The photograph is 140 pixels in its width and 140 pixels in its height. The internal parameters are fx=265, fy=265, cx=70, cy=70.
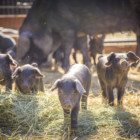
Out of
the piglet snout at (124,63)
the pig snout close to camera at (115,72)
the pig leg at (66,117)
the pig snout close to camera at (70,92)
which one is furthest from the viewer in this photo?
the pig snout close to camera at (115,72)

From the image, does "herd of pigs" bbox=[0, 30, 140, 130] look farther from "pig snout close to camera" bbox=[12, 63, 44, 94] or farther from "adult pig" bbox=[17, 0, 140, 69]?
"adult pig" bbox=[17, 0, 140, 69]

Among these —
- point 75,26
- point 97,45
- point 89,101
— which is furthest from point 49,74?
point 89,101

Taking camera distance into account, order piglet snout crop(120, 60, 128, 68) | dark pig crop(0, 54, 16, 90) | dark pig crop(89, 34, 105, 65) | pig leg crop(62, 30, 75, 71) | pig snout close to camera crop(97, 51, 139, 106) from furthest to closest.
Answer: dark pig crop(89, 34, 105, 65), pig leg crop(62, 30, 75, 71), dark pig crop(0, 54, 16, 90), pig snout close to camera crop(97, 51, 139, 106), piglet snout crop(120, 60, 128, 68)

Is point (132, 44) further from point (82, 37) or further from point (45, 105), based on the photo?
point (45, 105)

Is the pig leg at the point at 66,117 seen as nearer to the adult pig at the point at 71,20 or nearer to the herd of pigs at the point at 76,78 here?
the herd of pigs at the point at 76,78

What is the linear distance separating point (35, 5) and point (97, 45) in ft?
7.30

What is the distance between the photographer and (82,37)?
7.98m

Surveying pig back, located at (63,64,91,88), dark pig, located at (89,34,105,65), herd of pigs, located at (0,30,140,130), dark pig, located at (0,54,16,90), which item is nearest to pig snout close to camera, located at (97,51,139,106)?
herd of pigs, located at (0,30,140,130)

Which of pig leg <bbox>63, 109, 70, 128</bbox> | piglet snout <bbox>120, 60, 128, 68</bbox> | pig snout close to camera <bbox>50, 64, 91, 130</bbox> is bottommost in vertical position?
pig leg <bbox>63, 109, 70, 128</bbox>

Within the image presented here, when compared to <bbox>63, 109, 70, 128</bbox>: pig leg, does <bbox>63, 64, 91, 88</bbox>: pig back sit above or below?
above

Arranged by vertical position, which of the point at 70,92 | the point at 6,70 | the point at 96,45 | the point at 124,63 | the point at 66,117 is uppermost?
the point at 96,45

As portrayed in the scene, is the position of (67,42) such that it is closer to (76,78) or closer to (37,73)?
(37,73)

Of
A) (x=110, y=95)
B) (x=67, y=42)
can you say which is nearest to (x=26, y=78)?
(x=110, y=95)

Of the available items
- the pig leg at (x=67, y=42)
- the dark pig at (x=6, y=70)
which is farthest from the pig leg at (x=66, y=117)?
the pig leg at (x=67, y=42)
